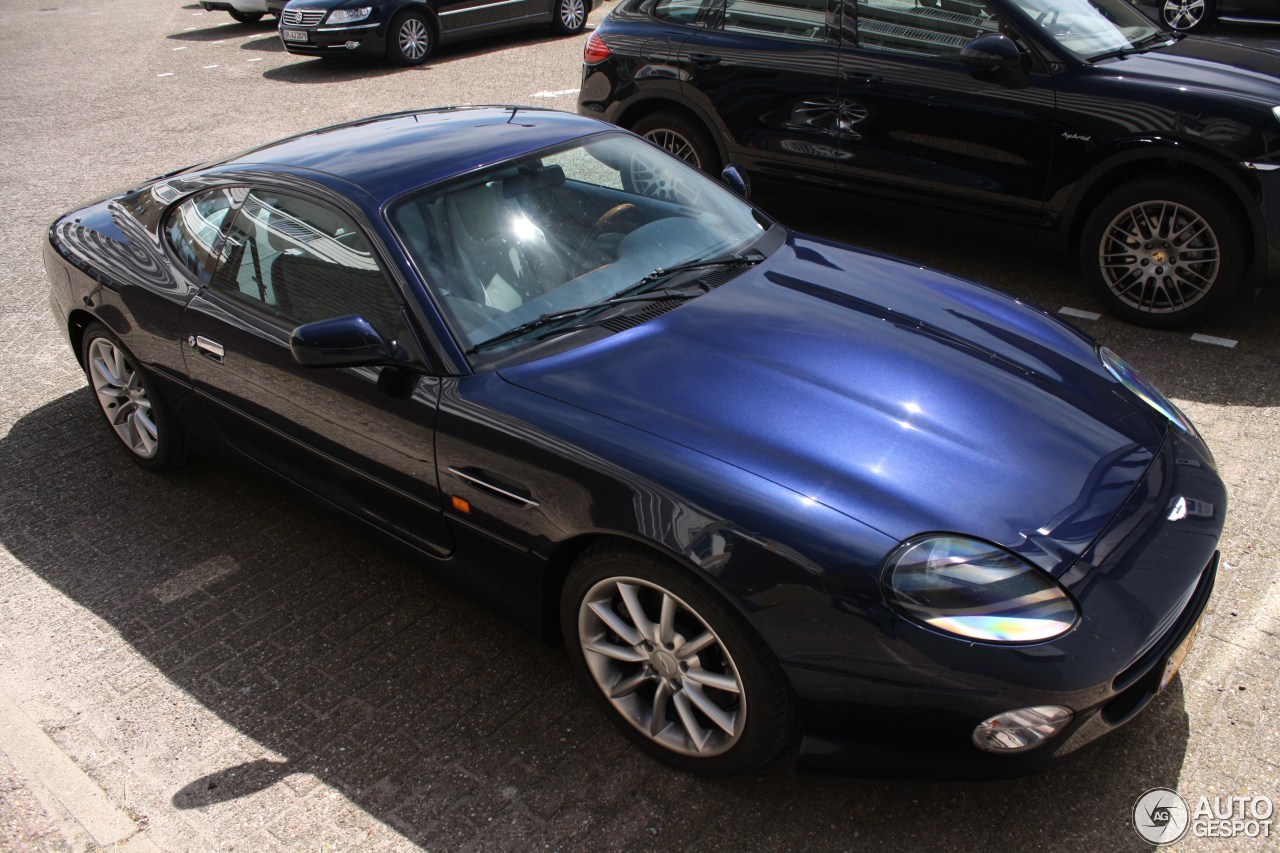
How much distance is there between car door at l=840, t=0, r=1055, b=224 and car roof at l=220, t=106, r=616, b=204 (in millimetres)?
2271

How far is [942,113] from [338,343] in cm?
383

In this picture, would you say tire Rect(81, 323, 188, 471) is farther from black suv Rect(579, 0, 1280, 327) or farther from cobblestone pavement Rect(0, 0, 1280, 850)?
black suv Rect(579, 0, 1280, 327)

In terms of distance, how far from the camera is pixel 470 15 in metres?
13.5

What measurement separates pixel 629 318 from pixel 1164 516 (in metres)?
1.60

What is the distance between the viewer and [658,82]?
22.2 feet

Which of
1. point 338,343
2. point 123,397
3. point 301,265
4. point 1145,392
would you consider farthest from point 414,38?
point 1145,392

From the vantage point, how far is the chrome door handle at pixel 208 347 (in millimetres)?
3867

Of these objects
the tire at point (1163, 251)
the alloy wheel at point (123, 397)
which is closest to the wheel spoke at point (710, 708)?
the alloy wheel at point (123, 397)

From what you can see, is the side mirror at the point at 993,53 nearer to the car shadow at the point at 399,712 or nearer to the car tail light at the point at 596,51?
the car tail light at the point at 596,51

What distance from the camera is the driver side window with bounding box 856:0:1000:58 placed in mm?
5691

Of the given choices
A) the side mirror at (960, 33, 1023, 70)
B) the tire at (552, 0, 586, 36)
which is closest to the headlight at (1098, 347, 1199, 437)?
the side mirror at (960, 33, 1023, 70)

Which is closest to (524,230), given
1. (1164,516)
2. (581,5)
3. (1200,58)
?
(1164,516)

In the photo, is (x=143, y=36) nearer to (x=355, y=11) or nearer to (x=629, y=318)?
(x=355, y=11)

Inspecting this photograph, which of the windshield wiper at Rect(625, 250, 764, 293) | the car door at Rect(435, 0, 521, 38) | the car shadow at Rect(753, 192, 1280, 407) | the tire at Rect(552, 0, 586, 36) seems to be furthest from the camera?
the tire at Rect(552, 0, 586, 36)
